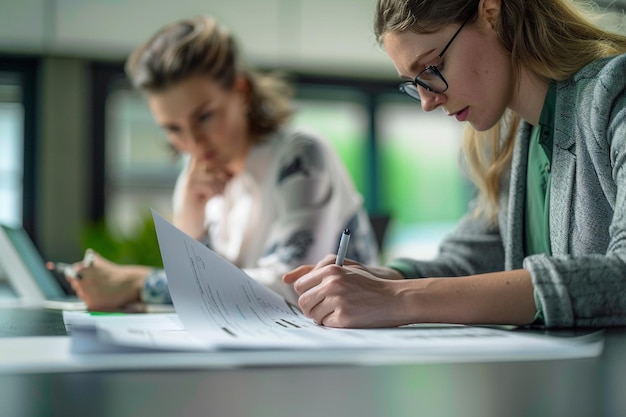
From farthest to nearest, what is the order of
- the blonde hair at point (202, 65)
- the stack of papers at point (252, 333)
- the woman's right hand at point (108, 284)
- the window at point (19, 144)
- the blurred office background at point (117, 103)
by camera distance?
the window at point (19, 144) < the blurred office background at point (117, 103) < the blonde hair at point (202, 65) < the woman's right hand at point (108, 284) < the stack of papers at point (252, 333)

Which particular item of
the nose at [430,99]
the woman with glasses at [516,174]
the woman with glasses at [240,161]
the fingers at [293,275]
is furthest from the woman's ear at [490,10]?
the woman with glasses at [240,161]

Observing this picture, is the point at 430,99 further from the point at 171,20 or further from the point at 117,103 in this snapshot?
the point at 117,103

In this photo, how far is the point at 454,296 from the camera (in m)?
0.64

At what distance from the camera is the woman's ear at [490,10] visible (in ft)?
2.94

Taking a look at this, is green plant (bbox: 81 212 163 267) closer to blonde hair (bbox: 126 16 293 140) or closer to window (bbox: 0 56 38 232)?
window (bbox: 0 56 38 232)

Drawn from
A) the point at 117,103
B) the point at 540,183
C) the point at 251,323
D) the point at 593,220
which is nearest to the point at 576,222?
the point at 593,220

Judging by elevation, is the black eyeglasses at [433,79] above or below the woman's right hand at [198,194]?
above

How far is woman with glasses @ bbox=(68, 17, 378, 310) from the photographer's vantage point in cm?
158

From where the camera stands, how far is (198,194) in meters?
1.83

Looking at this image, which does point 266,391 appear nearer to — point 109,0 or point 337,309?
point 337,309

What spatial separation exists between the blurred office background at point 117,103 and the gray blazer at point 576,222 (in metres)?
3.08

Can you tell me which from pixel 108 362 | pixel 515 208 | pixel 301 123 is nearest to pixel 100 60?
pixel 301 123

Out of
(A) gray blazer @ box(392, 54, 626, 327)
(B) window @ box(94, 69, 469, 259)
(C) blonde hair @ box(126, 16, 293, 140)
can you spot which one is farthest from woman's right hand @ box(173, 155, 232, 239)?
(B) window @ box(94, 69, 469, 259)

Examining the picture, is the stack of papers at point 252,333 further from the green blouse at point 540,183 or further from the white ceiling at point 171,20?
the white ceiling at point 171,20
